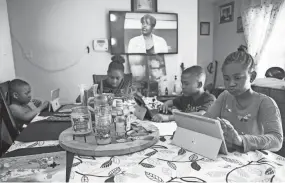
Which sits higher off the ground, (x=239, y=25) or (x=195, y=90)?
(x=239, y=25)

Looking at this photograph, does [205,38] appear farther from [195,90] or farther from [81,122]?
[81,122]

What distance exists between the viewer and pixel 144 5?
3256mm

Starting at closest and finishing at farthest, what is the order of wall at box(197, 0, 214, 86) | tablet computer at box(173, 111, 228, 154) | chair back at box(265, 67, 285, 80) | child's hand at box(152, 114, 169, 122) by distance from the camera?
1. tablet computer at box(173, 111, 228, 154)
2. child's hand at box(152, 114, 169, 122)
3. chair back at box(265, 67, 285, 80)
4. wall at box(197, 0, 214, 86)

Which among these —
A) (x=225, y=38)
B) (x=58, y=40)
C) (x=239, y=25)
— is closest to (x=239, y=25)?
(x=239, y=25)

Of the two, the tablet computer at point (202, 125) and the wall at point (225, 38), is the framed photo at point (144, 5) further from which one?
the tablet computer at point (202, 125)

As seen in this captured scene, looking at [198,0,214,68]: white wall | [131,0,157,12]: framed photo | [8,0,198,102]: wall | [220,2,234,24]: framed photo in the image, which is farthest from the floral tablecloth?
[198,0,214,68]: white wall

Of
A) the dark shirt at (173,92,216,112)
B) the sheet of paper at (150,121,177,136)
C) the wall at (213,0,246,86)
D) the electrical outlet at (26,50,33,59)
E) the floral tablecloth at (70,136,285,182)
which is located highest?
the wall at (213,0,246,86)

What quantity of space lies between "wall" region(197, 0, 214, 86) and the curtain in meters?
0.97

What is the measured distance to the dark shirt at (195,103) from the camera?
162cm

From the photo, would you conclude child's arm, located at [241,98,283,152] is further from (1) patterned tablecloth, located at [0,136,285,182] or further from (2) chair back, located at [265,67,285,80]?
(2) chair back, located at [265,67,285,80]

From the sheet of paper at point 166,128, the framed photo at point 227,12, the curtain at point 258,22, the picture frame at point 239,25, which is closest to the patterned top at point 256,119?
the sheet of paper at point 166,128

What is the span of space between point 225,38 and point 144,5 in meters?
2.32

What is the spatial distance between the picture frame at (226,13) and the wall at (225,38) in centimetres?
7

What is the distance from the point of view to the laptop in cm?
85
